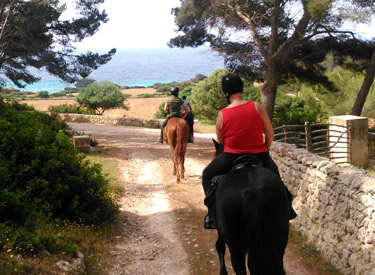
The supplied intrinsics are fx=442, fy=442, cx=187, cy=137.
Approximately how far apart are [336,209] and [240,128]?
2.56 m

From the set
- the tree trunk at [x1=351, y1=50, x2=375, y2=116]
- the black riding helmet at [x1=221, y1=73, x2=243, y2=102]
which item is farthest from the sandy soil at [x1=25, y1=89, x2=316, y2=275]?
the tree trunk at [x1=351, y1=50, x2=375, y2=116]

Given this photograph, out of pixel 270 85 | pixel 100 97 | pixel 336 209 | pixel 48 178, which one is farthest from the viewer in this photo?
pixel 100 97

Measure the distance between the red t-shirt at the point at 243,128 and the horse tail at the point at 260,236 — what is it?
80 cm

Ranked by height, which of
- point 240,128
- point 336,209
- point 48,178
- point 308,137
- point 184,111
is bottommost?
point 336,209

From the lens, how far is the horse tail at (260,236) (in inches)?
170

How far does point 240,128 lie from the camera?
16.4 feet

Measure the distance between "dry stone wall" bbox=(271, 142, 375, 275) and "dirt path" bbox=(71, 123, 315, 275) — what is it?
65 centimetres

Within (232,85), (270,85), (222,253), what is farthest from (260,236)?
(270,85)

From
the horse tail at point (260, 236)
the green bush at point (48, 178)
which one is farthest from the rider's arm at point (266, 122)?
the green bush at point (48, 178)

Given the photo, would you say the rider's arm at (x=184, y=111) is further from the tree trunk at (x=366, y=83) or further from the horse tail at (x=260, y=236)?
the tree trunk at (x=366, y=83)

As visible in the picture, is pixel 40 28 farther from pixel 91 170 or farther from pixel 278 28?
pixel 91 170

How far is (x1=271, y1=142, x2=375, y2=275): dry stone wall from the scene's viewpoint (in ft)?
18.5

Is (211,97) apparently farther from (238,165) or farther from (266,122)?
(238,165)

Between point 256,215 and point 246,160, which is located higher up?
point 246,160
